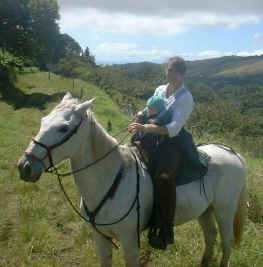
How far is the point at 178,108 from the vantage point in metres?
3.43

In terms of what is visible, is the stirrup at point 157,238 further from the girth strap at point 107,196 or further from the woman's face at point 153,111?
the woman's face at point 153,111

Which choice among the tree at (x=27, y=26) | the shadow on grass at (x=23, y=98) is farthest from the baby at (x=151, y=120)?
the tree at (x=27, y=26)

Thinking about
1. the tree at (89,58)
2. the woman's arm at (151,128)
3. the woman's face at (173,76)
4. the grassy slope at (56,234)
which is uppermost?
the tree at (89,58)

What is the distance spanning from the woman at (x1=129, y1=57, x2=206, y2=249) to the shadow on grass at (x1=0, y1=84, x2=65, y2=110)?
16351 mm

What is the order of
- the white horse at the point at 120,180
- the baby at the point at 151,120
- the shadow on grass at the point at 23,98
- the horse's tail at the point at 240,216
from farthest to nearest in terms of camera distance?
the shadow on grass at the point at 23,98 → the horse's tail at the point at 240,216 → the baby at the point at 151,120 → the white horse at the point at 120,180

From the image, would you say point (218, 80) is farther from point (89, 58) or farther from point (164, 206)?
point (164, 206)

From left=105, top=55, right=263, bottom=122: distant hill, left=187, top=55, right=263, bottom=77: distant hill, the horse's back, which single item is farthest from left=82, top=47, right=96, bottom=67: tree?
left=187, top=55, right=263, bottom=77: distant hill

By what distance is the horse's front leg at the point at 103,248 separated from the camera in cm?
355

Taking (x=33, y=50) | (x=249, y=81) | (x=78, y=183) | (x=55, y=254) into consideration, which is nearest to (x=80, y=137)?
(x=78, y=183)

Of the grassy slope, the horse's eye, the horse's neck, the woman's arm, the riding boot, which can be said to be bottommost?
the grassy slope

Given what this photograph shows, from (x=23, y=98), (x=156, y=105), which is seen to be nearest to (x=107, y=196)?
(x=156, y=105)

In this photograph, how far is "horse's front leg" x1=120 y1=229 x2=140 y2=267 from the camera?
10.7 ft

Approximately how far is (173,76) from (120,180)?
1451 millimetres

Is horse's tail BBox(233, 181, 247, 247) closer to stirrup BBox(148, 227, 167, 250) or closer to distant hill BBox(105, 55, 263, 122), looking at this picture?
stirrup BBox(148, 227, 167, 250)
